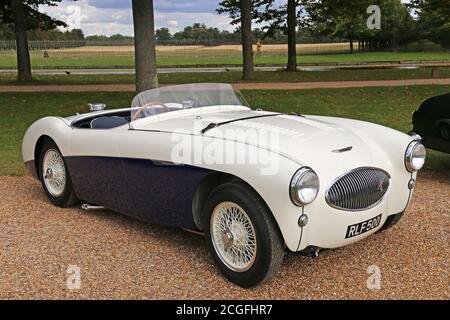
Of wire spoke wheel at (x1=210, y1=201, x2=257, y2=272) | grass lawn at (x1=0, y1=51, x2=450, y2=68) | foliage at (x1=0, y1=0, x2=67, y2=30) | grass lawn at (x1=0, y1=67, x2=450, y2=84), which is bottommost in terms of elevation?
wire spoke wheel at (x1=210, y1=201, x2=257, y2=272)

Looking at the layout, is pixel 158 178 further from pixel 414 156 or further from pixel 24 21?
pixel 24 21

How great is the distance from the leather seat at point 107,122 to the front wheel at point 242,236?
55.7 inches

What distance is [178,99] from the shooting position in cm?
454

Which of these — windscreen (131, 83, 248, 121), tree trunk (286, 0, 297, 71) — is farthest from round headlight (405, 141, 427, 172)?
tree trunk (286, 0, 297, 71)

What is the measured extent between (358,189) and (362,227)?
0.27 metres

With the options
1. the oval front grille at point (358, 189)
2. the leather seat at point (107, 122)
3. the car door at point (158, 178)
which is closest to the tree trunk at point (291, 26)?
the leather seat at point (107, 122)

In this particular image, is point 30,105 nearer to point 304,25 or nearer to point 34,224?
point 34,224

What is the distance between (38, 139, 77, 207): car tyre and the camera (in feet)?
16.4

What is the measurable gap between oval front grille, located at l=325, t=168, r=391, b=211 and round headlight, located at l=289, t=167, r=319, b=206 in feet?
0.44

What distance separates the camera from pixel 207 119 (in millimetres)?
4156

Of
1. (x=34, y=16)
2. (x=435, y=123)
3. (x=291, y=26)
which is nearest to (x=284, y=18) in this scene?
(x=291, y=26)

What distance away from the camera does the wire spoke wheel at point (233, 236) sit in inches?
131

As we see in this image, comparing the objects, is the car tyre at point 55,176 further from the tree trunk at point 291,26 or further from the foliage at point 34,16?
the tree trunk at point 291,26

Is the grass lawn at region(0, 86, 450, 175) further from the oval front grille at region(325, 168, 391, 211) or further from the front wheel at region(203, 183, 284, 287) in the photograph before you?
the front wheel at region(203, 183, 284, 287)
